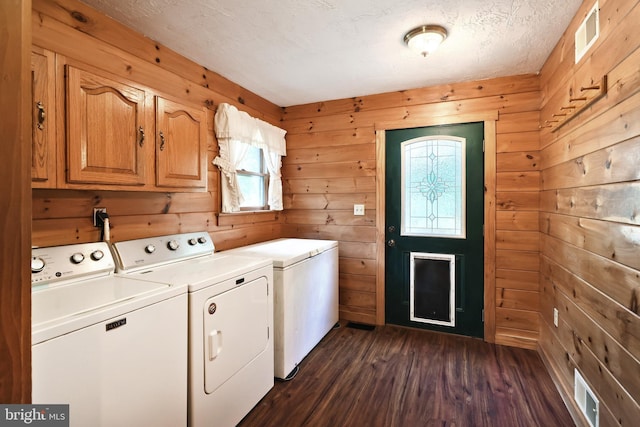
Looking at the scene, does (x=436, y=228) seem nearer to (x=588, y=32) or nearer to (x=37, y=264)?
(x=588, y=32)

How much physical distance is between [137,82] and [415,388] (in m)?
2.71

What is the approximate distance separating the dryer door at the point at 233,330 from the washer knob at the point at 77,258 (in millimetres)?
668

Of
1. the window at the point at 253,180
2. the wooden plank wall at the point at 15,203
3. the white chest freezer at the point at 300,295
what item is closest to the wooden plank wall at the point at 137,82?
the window at the point at 253,180

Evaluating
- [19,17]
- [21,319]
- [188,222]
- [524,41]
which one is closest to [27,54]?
[19,17]

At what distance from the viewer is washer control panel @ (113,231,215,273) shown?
1.77 m

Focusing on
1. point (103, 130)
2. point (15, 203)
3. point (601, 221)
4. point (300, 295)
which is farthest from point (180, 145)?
point (601, 221)

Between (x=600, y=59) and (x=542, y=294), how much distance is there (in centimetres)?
175

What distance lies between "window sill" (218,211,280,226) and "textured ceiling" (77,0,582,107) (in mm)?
1193

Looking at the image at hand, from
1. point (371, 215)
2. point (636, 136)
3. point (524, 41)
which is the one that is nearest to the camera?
point (636, 136)

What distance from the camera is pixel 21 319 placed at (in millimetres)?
612

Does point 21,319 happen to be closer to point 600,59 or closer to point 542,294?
point 600,59

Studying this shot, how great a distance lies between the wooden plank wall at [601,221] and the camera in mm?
1267

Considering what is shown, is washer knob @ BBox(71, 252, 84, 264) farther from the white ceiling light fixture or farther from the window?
the white ceiling light fixture

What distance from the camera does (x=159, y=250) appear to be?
6.52 feet
